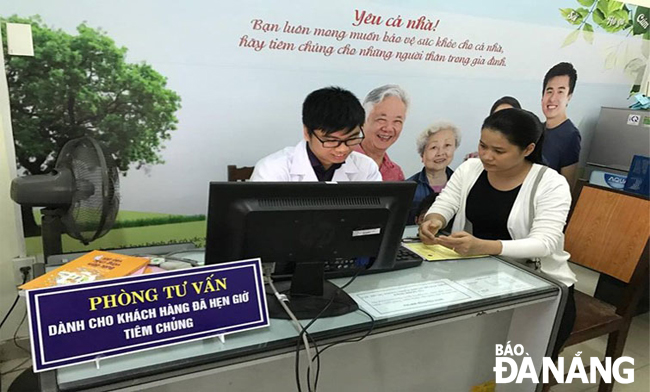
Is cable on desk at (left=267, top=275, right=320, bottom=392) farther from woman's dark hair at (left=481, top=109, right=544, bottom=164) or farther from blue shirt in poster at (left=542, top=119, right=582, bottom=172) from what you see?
blue shirt in poster at (left=542, top=119, right=582, bottom=172)

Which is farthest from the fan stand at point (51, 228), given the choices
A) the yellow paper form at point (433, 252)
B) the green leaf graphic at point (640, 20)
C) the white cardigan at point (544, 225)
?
the green leaf graphic at point (640, 20)

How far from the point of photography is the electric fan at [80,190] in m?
1.19

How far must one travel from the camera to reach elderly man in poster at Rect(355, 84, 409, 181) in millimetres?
2418

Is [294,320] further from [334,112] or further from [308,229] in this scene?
[334,112]

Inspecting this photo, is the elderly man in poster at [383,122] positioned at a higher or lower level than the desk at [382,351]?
higher

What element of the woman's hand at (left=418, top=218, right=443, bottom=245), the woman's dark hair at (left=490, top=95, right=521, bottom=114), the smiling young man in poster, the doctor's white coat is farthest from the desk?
the smiling young man in poster

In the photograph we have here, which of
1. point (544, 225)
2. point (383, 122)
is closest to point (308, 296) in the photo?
point (544, 225)

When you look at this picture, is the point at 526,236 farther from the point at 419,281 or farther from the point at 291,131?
the point at 291,131

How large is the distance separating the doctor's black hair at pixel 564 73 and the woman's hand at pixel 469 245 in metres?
1.98

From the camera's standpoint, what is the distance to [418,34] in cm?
242

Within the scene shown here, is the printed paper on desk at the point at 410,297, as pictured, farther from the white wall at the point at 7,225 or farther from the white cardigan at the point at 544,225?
the white wall at the point at 7,225

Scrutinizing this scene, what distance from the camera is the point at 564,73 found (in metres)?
3.05

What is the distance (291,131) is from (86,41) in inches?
37.7

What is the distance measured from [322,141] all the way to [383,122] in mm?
998
